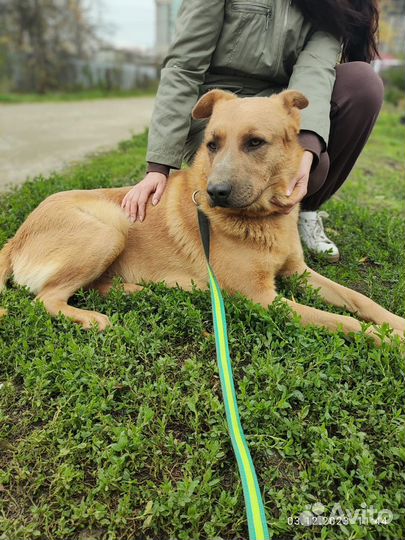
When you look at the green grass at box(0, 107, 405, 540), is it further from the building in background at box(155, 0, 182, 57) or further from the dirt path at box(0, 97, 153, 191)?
the building in background at box(155, 0, 182, 57)

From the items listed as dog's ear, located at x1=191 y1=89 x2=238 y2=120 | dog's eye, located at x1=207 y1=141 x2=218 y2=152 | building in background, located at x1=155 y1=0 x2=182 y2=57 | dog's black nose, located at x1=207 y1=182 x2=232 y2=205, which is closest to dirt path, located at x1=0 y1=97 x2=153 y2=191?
dog's ear, located at x1=191 y1=89 x2=238 y2=120

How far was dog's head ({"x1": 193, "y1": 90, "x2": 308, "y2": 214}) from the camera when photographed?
98.5 inches

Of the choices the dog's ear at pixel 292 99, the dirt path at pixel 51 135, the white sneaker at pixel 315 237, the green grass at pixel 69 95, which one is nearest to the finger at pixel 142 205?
the dog's ear at pixel 292 99

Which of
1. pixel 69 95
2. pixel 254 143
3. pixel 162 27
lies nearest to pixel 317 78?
pixel 254 143

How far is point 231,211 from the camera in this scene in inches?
112

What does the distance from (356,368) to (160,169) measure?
66.2 inches

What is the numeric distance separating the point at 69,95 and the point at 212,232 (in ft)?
66.4

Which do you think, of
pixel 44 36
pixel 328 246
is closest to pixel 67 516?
pixel 328 246

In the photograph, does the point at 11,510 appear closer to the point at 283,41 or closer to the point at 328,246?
the point at 328,246

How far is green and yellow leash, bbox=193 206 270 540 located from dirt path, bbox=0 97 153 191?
4012 mm

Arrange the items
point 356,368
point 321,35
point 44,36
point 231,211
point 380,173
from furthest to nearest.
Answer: point 44,36 < point 380,173 < point 321,35 < point 231,211 < point 356,368

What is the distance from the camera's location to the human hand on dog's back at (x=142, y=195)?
2.85m

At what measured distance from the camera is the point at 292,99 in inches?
112

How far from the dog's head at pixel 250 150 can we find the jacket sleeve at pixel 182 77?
202mm
